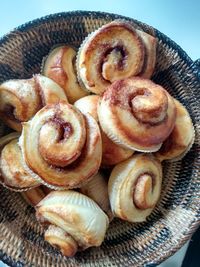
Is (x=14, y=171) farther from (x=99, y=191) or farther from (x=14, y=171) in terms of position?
(x=99, y=191)

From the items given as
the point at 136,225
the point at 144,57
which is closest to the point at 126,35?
the point at 144,57

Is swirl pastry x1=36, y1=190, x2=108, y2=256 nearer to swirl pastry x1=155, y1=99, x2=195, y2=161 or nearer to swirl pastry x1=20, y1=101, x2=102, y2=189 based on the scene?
swirl pastry x1=20, y1=101, x2=102, y2=189

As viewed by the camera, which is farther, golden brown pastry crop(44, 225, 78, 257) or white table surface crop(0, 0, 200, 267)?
white table surface crop(0, 0, 200, 267)

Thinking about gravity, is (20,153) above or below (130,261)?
above

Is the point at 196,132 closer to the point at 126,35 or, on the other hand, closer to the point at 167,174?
the point at 167,174

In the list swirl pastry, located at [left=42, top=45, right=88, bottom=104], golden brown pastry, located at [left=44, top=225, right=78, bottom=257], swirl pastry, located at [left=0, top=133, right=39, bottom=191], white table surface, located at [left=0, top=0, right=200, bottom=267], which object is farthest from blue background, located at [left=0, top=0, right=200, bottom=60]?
golden brown pastry, located at [left=44, top=225, right=78, bottom=257]

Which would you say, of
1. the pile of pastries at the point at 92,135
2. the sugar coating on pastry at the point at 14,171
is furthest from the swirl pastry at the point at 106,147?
the sugar coating on pastry at the point at 14,171
